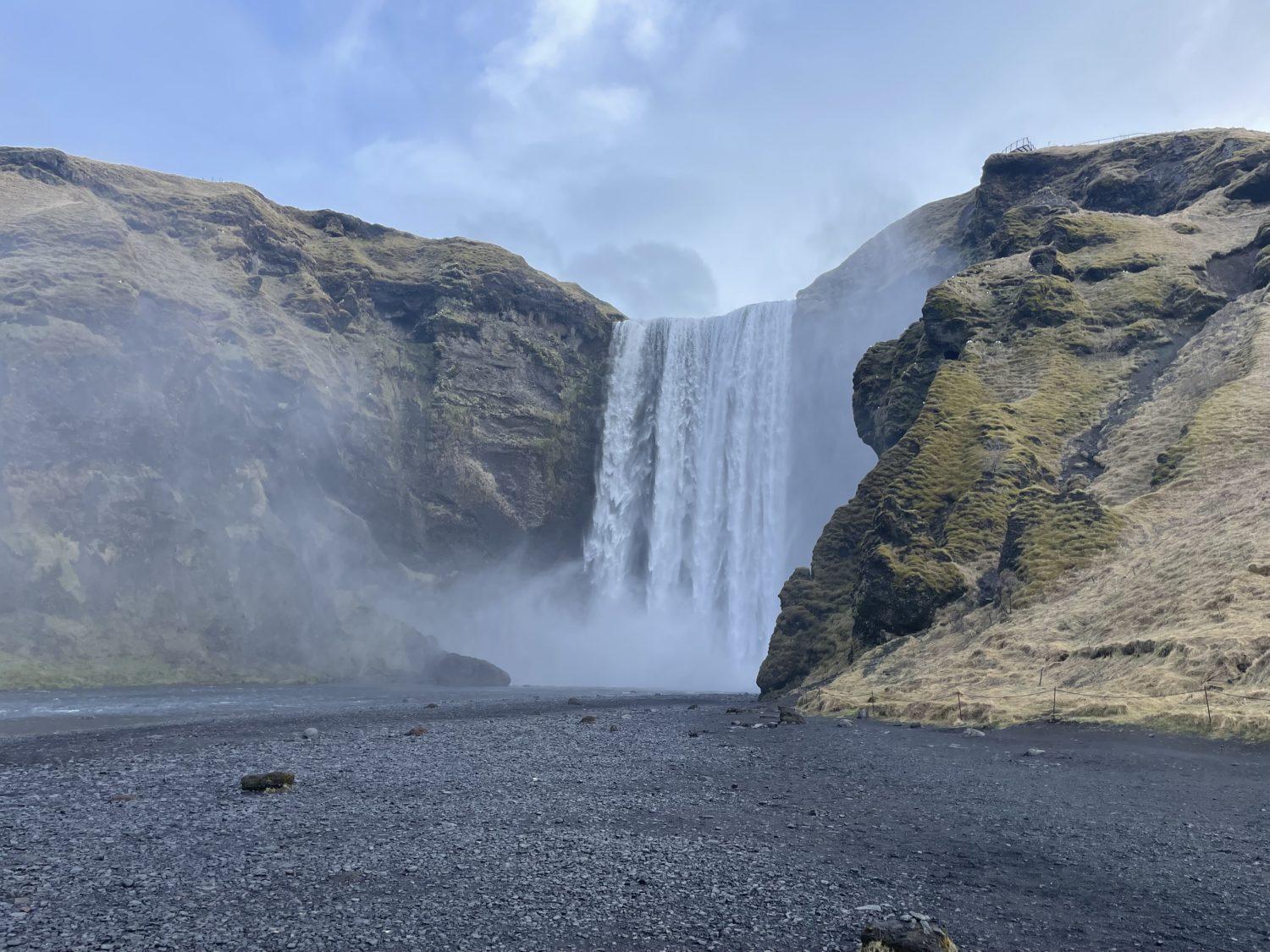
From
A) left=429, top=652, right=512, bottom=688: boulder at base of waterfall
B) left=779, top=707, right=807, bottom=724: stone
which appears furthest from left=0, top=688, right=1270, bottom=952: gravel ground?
left=429, top=652, right=512, bottom=688: boulder at base of waterfall

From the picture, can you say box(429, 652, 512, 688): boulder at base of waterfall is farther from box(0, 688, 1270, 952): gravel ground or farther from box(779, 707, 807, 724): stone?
box(0, 688, 1270, 952): gravel ground

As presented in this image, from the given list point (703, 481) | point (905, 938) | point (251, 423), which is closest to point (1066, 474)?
point (905, 938)

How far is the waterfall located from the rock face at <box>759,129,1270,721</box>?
21892mm

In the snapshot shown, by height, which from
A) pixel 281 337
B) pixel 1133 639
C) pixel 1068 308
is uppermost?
pixel 281 337

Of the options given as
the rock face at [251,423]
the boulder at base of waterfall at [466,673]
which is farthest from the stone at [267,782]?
the boulder at base of waterfall at [466,673]

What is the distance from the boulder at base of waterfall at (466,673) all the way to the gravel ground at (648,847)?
50.2 meters

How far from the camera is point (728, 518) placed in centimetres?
7744

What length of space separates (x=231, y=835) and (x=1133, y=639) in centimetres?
2220

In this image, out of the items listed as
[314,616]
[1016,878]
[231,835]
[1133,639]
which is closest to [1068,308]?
[1133,639]

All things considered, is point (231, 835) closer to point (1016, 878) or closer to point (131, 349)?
point (1016, 878)

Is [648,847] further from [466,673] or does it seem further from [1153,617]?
[466,673]

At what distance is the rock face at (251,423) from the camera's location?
64.1 meters

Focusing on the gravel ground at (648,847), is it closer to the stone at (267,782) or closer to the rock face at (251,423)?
the stone at (267,782)

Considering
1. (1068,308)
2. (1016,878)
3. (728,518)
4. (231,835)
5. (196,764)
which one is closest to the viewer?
(1016,878)
